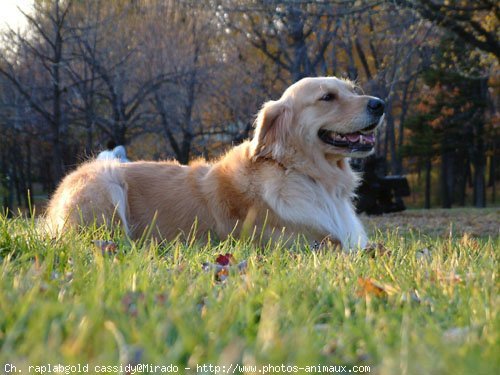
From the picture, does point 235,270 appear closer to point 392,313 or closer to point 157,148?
point 392,313

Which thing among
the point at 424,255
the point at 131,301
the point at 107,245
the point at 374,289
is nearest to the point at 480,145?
the point at 424,255

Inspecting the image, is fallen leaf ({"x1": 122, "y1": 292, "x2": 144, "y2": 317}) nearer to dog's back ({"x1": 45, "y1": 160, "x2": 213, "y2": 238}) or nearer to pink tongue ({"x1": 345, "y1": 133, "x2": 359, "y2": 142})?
→ dog's back ({"x1": 45, "y1": 160, "x2": 213, "y2": 238})

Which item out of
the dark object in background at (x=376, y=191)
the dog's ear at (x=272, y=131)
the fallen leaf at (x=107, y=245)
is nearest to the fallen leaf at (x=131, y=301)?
the fallen leaf at (x=107, y=245)

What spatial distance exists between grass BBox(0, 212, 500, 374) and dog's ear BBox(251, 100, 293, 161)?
8.75 feet

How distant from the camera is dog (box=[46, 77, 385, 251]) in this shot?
17.5ft

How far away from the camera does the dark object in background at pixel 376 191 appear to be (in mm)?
19469

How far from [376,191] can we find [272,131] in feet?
47.9

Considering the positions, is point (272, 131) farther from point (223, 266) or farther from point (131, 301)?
point (131, 301)

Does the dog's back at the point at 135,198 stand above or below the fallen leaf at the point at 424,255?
above

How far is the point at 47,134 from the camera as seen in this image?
24844 millimetres

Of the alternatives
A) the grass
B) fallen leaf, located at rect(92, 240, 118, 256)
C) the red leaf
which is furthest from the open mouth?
the grass

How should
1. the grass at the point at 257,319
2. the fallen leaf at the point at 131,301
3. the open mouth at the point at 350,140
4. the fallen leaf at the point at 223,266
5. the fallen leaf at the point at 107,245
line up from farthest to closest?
1. the open mouth at the point at 350,140
2. the fallen leaf at the point at 107,245
3. the fallen leaf at the point at 223,266
4. the fallen leaf at the point at 131,301
5. the grass at the point at 257,319

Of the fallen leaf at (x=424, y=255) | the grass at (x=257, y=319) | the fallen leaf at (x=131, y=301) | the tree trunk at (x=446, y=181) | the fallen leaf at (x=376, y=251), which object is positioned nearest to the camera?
the grass at (x=257, y=319)

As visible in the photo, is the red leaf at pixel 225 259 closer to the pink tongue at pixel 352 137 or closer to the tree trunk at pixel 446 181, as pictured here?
the pink tongue at pixel 352 137
